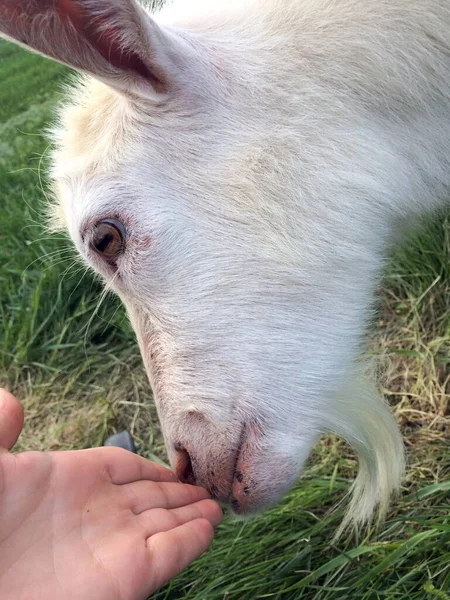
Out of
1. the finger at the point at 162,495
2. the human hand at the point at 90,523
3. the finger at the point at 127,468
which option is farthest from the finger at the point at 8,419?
the finger at the point at 162,495

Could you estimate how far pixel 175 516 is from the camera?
1934 mm

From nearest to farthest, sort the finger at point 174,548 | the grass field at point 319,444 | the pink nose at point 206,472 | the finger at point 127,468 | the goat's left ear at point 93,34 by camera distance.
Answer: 1. the goat's left ear at point 93,34
2. the finger at point 174,548
3. the pink nose at point 206,472
4. the finger at point 127,468
5. the grass field at point 319,444

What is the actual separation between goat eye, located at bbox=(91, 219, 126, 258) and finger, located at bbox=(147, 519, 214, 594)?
82 centimetres

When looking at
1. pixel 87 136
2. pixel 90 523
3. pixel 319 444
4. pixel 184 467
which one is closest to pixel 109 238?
pixel 87 136

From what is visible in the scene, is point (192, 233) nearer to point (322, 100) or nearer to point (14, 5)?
point (322, 100)

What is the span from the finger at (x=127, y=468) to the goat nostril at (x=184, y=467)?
83 mm

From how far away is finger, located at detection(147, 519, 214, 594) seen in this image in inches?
69.3

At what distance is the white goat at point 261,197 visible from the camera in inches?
72.7

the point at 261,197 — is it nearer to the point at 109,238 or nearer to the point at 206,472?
the point at 109,238

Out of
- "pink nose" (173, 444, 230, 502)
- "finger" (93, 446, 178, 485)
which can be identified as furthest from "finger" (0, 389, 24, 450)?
"pink nose" (173, 444, 230, 502)

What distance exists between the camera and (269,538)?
8.40ft

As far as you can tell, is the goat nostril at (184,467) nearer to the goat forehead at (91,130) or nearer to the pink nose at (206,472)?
the pink nose at (206,472)

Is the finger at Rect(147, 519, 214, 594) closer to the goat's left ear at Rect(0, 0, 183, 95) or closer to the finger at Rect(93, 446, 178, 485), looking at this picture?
the finger at Rect(93, 446, 178, 485)

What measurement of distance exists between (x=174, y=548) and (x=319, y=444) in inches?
53.4
